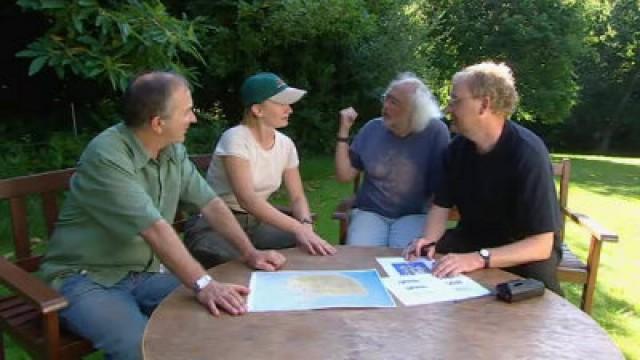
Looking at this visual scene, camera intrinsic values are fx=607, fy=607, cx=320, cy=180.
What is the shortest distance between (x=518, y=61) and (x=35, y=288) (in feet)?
56.5

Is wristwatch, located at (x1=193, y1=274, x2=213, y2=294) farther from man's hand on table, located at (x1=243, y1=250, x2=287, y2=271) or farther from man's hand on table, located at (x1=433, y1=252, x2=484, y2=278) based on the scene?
man's hand on table, located at (x1=433, y1=252, x2=484, y2=278)

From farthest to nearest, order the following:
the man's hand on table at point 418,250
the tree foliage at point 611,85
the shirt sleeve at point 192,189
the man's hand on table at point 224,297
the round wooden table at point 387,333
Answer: the tree foliage at point 611,85 < the shirt sleeve at point 192,189 < the man's hand on table at point 418,250 < the man's hand on table at point 224,297 < the round wooden table at point 387,333

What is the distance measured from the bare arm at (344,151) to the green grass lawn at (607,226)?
1404mm

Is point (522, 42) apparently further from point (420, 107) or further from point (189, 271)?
point (189, 271)

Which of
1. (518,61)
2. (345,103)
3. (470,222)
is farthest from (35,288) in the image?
(518,61)

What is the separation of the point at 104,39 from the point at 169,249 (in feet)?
8.01

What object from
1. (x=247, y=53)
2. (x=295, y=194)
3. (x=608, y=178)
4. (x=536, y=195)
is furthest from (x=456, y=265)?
(x=608, y=178)

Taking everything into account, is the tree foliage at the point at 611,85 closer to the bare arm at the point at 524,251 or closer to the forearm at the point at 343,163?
the forearm at the point at 343,163

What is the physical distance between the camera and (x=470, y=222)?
297 centimetres

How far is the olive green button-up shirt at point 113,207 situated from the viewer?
2.26 m

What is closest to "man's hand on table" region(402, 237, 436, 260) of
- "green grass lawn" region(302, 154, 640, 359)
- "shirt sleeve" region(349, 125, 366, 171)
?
"shirt sleeve" region(349, 125, 366, 171)

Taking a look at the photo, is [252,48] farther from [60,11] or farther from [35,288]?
[35,288]

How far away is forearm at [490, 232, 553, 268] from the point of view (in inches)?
96.1

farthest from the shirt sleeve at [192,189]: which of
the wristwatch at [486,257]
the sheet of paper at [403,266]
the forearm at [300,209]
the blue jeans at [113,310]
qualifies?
the wristwatch at [486,257]
